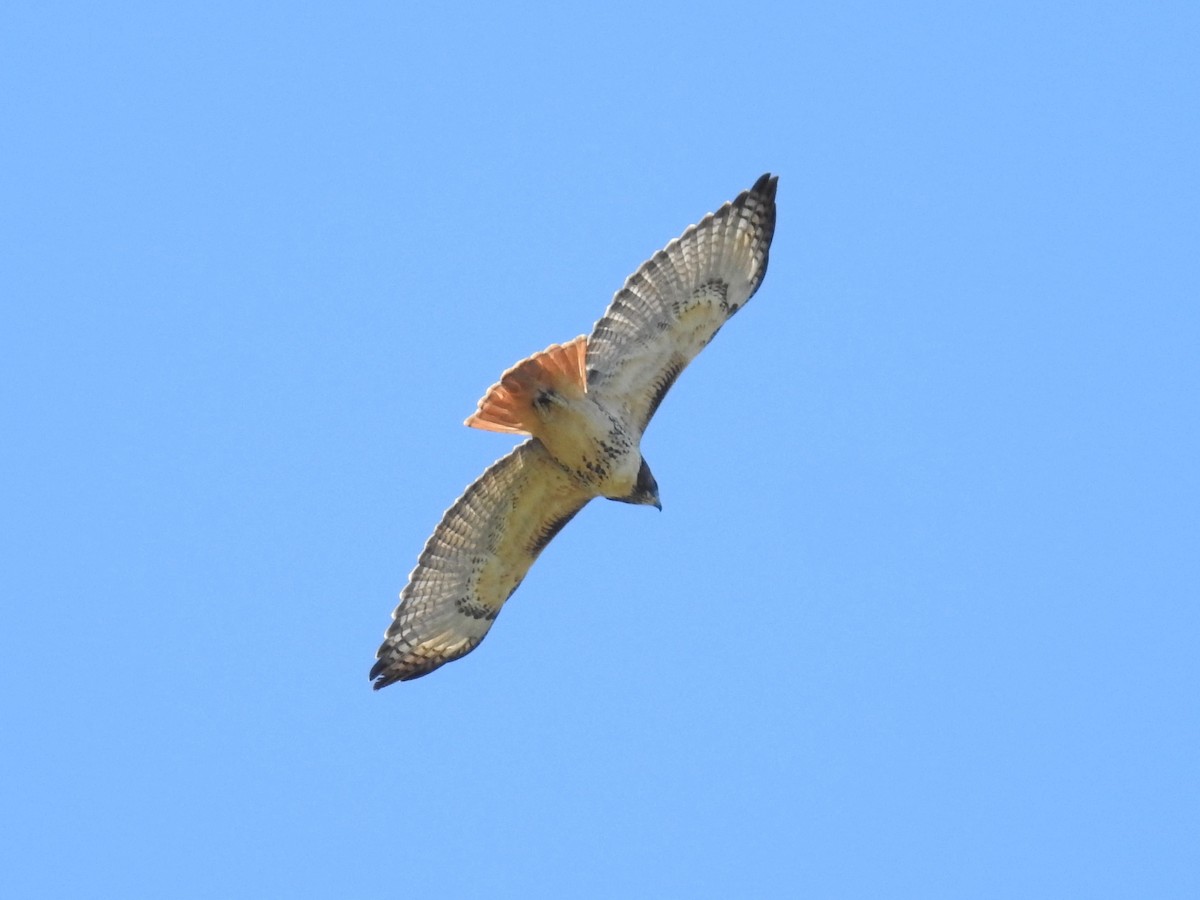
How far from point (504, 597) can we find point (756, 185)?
3200 mm

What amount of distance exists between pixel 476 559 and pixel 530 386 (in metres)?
1.61

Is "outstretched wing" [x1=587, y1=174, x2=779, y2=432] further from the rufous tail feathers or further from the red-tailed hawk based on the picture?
the rufous tail feathers

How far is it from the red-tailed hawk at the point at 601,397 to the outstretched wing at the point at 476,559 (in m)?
0.01

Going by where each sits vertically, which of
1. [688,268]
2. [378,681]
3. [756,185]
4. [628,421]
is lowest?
[378,681]

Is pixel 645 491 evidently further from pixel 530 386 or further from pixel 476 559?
pixel 476 559

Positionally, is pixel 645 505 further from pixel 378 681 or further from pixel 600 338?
pixel 378 681

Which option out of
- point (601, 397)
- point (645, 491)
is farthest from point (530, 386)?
point (645, 491)

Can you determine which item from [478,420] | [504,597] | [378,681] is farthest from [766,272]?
[378,681]

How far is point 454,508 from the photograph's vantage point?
11688 millimetres

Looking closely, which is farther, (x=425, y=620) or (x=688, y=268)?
(x=425, y=620)

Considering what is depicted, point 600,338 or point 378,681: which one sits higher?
point 600,338

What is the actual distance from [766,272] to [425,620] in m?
3.25

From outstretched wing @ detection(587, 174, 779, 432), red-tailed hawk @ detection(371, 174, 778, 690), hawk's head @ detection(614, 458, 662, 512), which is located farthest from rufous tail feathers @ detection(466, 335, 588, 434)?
hawk's head @ detection(614, 458, 662, 512)

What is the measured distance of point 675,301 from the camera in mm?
11234
